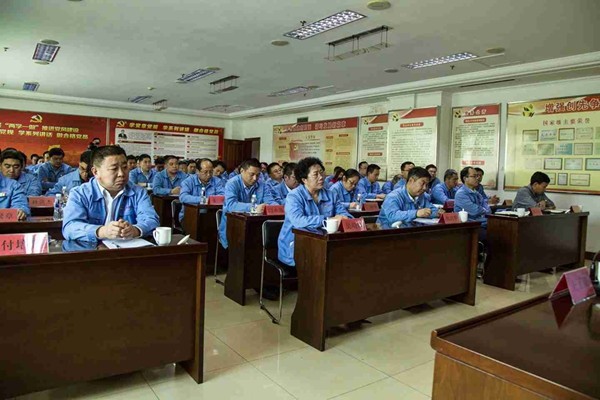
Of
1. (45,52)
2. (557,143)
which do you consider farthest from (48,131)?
(557,143)

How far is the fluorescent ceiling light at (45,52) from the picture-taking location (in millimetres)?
6074

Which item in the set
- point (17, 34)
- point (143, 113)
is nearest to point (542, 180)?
point (17, 34)

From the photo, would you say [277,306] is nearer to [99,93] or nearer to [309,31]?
[309,31]

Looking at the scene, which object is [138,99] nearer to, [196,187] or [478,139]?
[196,187]

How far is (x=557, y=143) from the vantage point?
22.0ft

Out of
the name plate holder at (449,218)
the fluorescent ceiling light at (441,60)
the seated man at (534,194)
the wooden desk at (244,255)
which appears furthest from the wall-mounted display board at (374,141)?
the wooden desk at (244,255)

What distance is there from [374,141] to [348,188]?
4.06 meters

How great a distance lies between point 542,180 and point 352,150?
4.87m

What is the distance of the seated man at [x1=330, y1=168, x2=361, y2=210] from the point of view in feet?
17.7

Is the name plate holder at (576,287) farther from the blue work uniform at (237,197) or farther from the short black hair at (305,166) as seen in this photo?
the blue work uniform at (237,197)

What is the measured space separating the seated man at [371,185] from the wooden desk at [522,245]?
99.5 inches

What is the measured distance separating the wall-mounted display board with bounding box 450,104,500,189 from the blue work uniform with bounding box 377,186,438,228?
4.15 meters

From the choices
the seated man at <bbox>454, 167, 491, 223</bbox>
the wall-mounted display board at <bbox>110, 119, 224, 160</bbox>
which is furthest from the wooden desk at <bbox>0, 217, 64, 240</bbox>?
the wall-mounted display board at <bbox>110, 119, 224, 160</bbox>

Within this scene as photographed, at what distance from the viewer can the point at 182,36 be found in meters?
5.38
